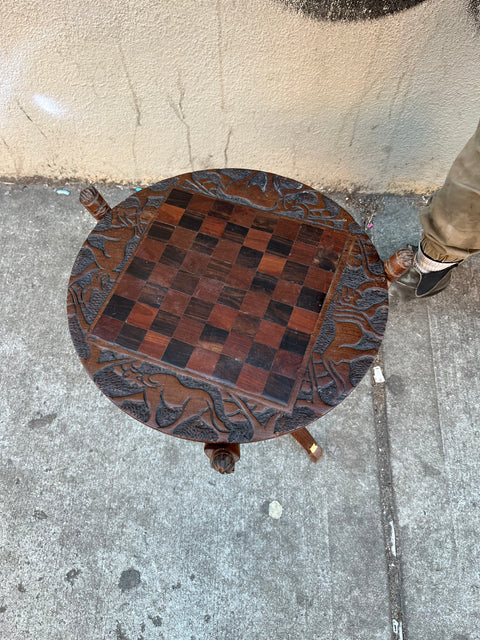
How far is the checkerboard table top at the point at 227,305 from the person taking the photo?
1.11 meters

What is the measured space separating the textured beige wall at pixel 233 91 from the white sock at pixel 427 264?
57 centimetres

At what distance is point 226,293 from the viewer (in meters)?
1.24

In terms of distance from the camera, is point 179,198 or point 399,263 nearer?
point 399,263

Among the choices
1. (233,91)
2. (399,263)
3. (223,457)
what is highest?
(233,91)

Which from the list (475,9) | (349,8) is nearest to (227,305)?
(349,8)

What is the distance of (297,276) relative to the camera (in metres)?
1.25

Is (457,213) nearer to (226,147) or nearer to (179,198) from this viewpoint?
(179,198)

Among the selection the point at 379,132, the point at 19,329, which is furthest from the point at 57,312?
the point at 379,132

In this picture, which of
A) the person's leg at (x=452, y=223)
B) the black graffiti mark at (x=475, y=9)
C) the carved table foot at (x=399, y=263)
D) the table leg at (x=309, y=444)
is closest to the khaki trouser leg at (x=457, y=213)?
the person's leg at (x=452, y=223)

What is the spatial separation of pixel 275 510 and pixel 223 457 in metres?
0.51

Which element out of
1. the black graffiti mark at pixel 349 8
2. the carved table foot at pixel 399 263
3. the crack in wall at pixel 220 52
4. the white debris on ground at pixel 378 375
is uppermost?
the black graffiti mark at pixel 349 8

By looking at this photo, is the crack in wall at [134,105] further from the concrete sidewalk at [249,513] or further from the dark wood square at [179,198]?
the concrete sidewalk at [249,513]

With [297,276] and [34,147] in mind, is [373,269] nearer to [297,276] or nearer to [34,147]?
[297,276]

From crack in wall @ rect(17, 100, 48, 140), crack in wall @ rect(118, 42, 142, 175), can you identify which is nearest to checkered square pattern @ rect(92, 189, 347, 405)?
crack in wall @ rect(118, 42, 142, 175)
